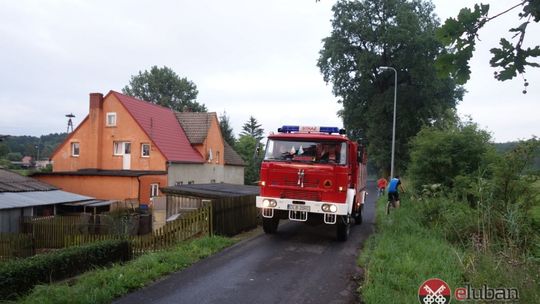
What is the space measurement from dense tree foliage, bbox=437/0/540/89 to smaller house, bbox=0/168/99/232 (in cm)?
2131

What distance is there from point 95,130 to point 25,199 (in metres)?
11.1

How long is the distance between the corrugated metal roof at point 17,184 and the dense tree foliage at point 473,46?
2437 cm

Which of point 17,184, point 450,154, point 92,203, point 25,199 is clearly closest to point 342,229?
point 450,154

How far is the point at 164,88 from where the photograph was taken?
70.4 meters

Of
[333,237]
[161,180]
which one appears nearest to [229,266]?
[333,237]

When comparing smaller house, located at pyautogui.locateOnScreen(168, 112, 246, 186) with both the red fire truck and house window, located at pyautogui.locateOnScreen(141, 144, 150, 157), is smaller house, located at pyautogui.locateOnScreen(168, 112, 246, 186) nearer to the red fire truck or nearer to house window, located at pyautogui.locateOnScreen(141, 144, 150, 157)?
house window, located at pyautogui.locateOnScreen(141, 144, 150, 157)

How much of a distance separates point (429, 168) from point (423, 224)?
20.5 ft

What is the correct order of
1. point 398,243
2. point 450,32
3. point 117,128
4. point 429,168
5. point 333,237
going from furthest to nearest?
point 117,128 → point 429,168 → point 333,237 → point 398,243 → point 450,32

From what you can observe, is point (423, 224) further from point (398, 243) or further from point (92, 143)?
point (92, 143)

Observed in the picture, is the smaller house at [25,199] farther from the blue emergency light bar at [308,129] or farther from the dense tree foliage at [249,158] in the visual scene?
the dense tree foliage at [249,158]

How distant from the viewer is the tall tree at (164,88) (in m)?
70.0

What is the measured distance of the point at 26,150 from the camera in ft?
411

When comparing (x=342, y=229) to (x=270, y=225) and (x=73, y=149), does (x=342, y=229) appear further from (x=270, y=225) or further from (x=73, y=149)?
(x=73, y=149)

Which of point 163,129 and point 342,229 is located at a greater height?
point 163,129
